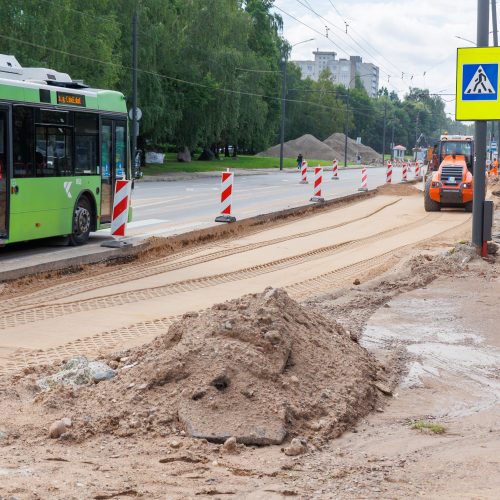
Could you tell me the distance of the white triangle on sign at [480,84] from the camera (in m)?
16.6

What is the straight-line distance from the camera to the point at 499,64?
1650 centimetres

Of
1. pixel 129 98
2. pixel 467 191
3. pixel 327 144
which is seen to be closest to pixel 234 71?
pixel 129 98

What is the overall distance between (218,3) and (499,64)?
4789 centimetres

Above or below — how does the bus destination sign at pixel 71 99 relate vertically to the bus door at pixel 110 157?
above

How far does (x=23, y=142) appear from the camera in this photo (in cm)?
1529

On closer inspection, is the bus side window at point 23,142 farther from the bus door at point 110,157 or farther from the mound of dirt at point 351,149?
the mound of dirt at point 351,149

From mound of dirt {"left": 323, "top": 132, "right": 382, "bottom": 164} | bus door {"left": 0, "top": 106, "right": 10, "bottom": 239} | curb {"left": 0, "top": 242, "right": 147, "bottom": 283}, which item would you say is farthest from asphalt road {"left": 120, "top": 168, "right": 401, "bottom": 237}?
mound of dirt {"left": 323, "top": 132, "right": 382, "bottom": 164}

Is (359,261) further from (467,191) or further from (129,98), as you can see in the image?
(129,98)

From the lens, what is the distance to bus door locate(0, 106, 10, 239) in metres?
14.6

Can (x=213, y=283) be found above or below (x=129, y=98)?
below

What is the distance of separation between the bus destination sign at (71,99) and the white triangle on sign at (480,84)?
22.2 feet

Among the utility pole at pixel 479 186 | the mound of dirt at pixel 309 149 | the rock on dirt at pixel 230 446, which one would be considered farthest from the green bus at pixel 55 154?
the mound of dirt at pixel 309 149

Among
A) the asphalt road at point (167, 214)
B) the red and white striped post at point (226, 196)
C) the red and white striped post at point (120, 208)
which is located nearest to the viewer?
the asphalt road at point (167, 214)

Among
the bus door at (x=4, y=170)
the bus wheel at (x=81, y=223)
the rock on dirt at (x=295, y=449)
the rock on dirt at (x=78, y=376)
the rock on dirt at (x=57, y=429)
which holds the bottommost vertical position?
the rock on dirt at (x=295, y=449)
